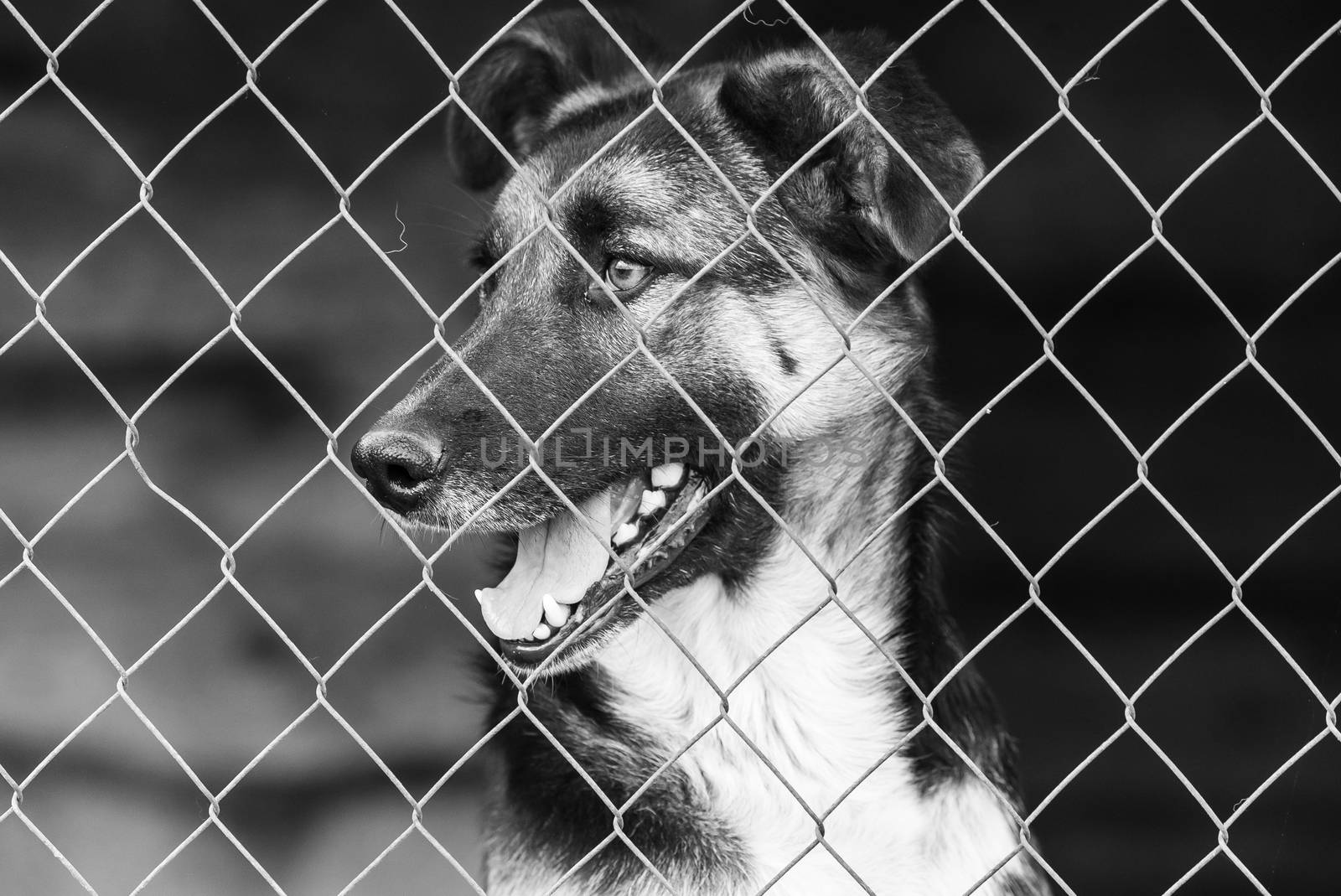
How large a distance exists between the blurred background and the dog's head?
1.22 m

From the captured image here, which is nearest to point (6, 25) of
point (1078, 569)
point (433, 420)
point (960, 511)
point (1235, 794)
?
point (433, 420)

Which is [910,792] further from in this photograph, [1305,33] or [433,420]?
[1305,33]

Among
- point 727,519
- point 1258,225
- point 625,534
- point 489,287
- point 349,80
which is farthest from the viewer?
point 349,80

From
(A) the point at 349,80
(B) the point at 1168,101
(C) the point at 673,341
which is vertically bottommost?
(B) the point at 1168,101

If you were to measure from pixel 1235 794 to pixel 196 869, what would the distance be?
3.60 meters

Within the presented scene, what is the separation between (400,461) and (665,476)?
0.63m

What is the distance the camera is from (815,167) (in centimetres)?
278

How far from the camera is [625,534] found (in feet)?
8.58

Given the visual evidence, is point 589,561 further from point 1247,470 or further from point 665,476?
point 1247,470

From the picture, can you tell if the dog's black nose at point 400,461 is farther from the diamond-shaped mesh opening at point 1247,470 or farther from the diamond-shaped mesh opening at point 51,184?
the diamond-shaped mesh opening at point 1247,470

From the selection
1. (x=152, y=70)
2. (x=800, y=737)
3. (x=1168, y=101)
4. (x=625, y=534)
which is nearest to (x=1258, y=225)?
(x=1168, y=101)

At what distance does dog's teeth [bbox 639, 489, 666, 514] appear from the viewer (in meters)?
2.66

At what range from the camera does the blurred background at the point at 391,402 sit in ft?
13.3

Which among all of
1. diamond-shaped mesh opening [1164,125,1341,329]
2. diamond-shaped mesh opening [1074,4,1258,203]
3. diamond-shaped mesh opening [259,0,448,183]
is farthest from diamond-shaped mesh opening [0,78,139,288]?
diamond-shaped mesh opening [1164,125,1341,329]
